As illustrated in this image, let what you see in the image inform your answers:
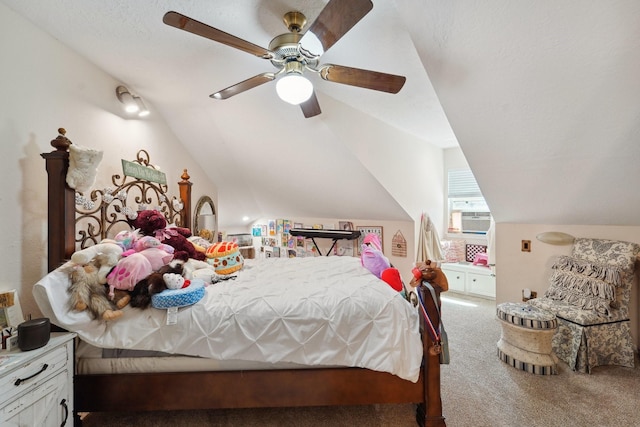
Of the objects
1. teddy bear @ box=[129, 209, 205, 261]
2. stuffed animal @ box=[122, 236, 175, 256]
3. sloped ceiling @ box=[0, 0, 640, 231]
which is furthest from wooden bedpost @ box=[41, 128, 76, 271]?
sloped ceiling @ box=[0, 0, 640, 231]

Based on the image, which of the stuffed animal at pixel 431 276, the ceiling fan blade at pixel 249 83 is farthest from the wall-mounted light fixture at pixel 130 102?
the stuffed animal at pixel 431 276

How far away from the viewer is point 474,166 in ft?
8.33

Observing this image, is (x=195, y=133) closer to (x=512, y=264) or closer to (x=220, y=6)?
(x=220, y=6)

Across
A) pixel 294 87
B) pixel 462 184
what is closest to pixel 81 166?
pixel 294 87

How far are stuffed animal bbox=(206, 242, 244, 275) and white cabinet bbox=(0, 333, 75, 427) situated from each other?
968mm

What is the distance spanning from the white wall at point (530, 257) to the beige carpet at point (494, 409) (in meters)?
0.87

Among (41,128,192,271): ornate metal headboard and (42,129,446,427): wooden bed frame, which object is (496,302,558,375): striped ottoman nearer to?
(42,129,446,427): wooden bed frame

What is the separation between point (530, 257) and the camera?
291 cm

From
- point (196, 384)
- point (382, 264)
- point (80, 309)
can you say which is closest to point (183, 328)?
point (196, 384)

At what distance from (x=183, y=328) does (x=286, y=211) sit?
3.38m

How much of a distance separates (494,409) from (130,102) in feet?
12.0

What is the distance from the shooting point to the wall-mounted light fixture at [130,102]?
244 centimetres

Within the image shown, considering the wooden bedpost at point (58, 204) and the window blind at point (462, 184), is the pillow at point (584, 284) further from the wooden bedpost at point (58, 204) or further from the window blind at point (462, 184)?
the wooden bedpost at point (58, 204)

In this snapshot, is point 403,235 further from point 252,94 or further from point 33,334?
point 33,334
